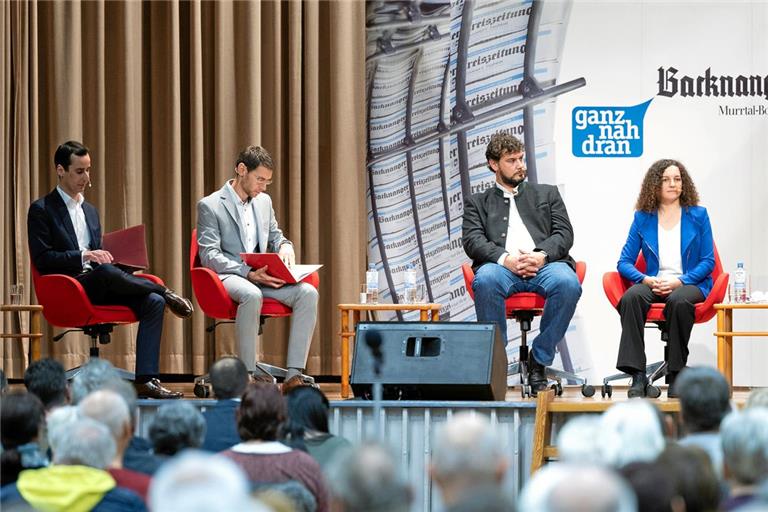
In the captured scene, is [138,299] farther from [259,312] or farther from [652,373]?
[652,373]

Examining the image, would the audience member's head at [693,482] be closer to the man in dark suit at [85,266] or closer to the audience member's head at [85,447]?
the audience member's head at [85,447]

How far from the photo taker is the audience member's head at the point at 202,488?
1842mm

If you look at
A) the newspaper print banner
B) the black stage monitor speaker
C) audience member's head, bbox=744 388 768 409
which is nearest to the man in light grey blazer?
the black stage monitor speaker

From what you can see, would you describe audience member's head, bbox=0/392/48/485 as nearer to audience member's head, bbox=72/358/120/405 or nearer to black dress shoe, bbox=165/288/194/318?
audience member's head, bbox=72/358/120/405

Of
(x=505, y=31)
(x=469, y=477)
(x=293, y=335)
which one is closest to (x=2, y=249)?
(x=293, y=335)

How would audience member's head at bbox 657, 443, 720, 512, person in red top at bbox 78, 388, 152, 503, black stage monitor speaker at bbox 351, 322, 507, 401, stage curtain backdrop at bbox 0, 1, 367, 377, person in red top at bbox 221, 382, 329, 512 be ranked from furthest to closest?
stage curtain backdrop at bbox 0, 1, 367, 377 < black stage monitor speaker at bbox 351, 322, 507, 401 < person in red top at bbox 221, 382, 329, 512 < person in red top at bbox 78, 388, 152, 503 < audience member's head at bbox 657, 443, 720, 512

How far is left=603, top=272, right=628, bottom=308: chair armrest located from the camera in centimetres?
605

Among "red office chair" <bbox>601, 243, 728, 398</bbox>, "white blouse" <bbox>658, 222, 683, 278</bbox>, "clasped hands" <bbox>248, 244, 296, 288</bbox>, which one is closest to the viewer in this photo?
"red office chair" <bbox>601, 243, 728, 398</bbox>

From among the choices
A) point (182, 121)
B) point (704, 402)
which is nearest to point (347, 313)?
point (182, 121)

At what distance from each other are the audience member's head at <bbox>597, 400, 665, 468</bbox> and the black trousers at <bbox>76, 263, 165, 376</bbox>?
335 cm

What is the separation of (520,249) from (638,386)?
911mm

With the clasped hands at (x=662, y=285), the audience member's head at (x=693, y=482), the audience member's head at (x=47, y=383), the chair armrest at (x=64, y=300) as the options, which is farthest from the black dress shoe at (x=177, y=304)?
the audience member's head at (x=693, y=482)

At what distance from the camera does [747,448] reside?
248 centimetres

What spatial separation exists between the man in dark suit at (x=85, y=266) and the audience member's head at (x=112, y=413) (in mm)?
2573
